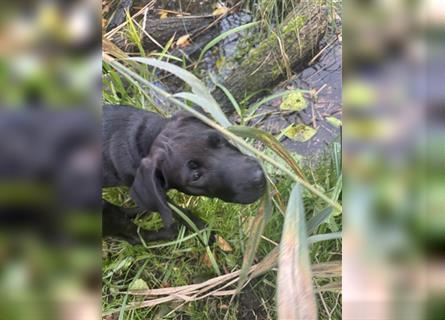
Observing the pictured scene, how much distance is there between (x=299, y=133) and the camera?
116 centimetres

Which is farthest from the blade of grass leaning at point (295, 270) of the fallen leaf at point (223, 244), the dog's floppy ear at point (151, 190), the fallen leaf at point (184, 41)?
the fallen leaf at point (184, 41)

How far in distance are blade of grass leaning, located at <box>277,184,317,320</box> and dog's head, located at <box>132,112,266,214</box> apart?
0.11m

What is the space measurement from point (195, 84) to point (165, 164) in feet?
0.54

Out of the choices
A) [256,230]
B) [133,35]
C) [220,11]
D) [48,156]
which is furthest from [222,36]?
[48,156]

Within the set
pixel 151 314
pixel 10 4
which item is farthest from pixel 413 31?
pixel 151 314

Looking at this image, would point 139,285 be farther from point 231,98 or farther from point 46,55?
point 46,55

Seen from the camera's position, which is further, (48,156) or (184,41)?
(184,41)

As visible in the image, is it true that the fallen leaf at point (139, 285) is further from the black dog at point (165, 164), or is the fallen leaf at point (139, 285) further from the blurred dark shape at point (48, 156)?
the blurred dark shape at point (48, 156)

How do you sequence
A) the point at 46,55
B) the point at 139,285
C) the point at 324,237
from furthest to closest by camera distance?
the point at 139,285, the point at 324,237, the point at 46,55

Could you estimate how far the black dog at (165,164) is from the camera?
1153 mm

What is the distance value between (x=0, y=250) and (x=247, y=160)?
50 centimetres

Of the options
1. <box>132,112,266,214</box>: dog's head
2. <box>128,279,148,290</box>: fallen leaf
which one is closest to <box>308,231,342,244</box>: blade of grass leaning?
<box>132,112,266,214</box>: dog's head

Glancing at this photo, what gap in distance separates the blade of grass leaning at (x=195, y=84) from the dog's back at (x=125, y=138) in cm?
10

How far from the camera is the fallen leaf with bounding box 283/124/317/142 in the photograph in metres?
1.16
